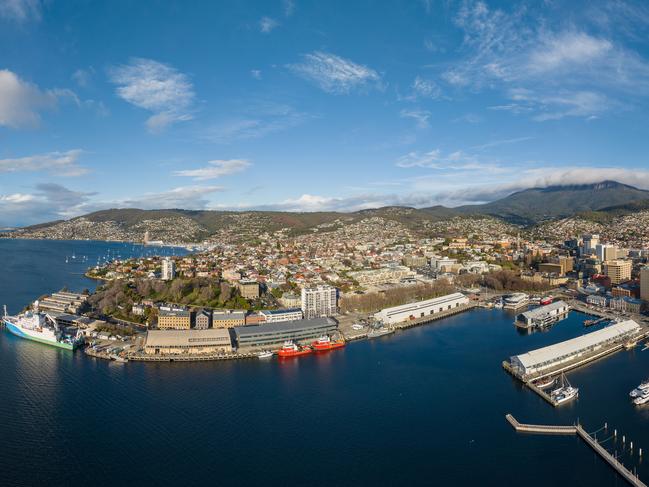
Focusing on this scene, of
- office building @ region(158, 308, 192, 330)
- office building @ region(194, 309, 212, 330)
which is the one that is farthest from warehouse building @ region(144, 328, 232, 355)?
office building @ region(194, 309, 212, 330)

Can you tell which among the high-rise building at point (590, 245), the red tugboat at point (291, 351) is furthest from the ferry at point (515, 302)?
the high-rise building at point (590, 245)

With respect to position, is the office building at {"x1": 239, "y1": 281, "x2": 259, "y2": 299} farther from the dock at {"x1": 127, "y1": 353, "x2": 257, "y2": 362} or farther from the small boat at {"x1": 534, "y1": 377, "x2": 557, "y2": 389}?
the small boat at {"x1": 534, "y1": 377, "x2": 557, "y2": 389}

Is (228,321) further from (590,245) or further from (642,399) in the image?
(590,245)

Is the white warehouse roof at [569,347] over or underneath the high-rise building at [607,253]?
underneath

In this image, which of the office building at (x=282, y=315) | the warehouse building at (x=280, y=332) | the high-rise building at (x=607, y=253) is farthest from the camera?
the high-rise building at (x=607, y=253)

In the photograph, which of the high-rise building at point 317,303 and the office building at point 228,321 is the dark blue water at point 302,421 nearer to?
the office building at point 228,321

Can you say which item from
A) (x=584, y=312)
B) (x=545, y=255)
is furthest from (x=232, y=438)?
(x=545, y=255)

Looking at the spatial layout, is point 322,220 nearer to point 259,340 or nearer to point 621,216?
point 621,216
